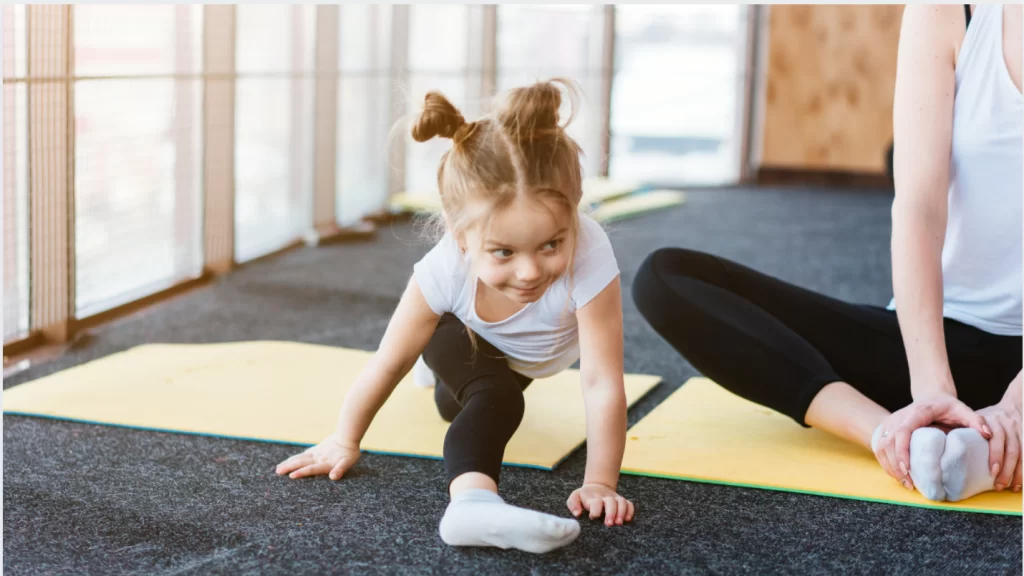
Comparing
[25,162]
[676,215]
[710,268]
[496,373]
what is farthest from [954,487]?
[676,215]

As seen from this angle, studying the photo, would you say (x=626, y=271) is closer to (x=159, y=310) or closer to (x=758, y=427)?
(x=159, y=310)

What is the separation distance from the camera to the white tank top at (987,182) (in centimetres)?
132

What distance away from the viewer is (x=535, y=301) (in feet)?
4.41

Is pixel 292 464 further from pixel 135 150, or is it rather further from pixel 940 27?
pixel 135 150

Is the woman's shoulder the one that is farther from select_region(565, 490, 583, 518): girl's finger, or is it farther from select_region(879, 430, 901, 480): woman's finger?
select_region(565, 490, 583, 518): girl's finger

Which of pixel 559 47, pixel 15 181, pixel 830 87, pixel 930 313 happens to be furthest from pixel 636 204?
pixel 930 313

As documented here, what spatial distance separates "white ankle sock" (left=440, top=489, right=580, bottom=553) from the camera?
3.49 ft

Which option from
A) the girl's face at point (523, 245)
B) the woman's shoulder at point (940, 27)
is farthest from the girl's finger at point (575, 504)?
the woman's shoulder at point (940, 27)

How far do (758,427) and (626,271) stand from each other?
4.82 feet

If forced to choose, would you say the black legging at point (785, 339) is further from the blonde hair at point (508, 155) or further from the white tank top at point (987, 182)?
the blonde hair at point (508, 155)

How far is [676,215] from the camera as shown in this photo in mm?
4191

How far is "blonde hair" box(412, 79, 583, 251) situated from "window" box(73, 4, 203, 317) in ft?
4.00

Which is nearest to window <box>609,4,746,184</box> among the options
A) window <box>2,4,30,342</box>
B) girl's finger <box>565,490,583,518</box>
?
window <box>2,4,30,342</box>

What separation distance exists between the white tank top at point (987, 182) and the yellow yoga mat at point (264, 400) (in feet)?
1.79
